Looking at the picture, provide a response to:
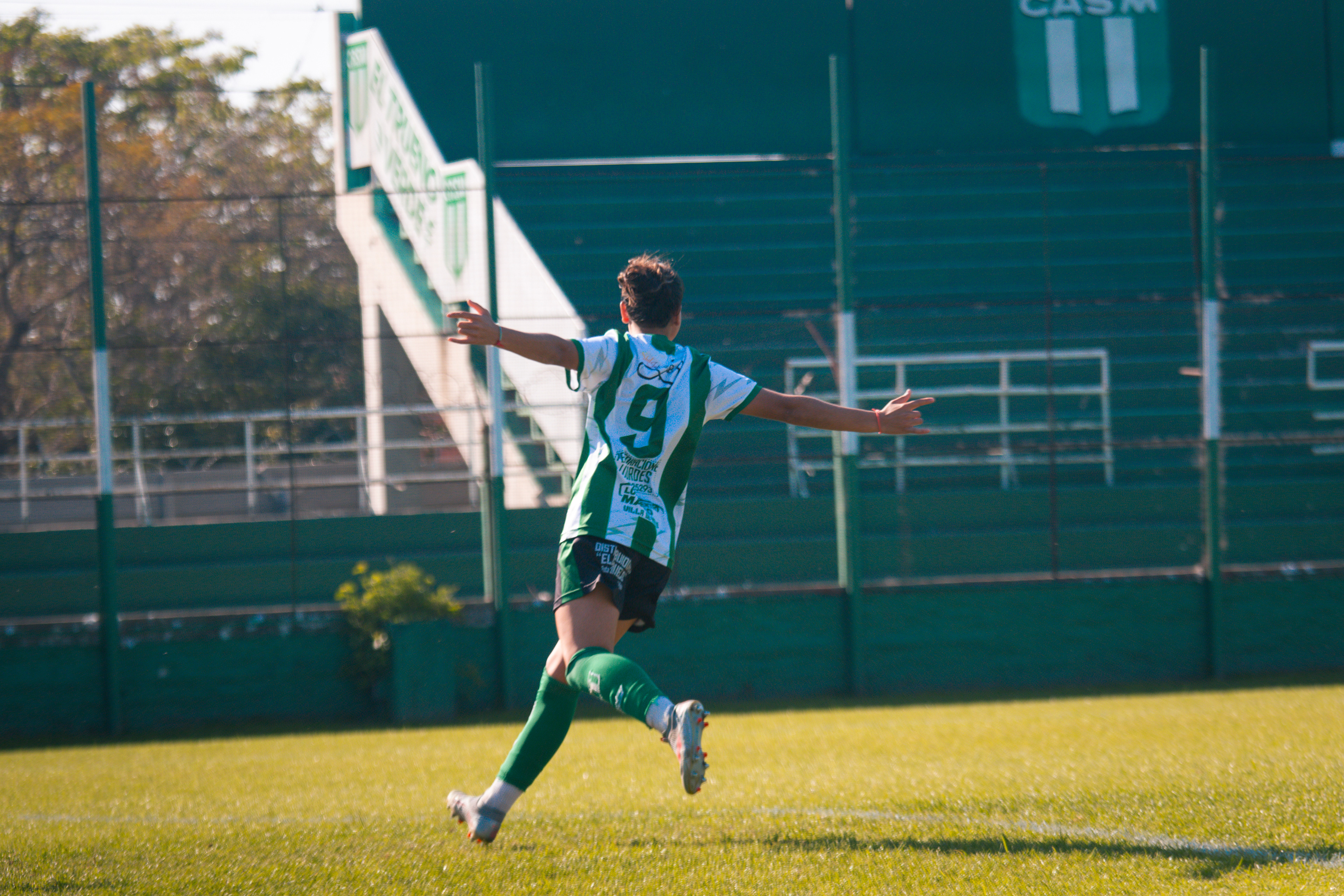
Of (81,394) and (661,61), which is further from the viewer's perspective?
(661,61)

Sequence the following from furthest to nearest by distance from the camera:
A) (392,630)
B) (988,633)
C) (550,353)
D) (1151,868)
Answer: (988,633), (392,630), (550,353), (1151,868)

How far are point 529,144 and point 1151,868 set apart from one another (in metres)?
13.9

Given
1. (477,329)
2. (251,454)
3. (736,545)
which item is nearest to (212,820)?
(477,329)

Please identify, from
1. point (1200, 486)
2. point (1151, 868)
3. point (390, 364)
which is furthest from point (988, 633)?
point (1151, 868)

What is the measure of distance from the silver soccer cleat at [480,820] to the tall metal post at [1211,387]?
6.93 m

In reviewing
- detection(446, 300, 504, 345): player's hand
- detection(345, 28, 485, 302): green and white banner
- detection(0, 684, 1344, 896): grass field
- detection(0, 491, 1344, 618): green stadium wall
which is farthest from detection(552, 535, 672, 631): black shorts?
detection(345, 28, 485, 302): green and white banner

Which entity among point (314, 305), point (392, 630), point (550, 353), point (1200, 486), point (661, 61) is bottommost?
point (392, 630)

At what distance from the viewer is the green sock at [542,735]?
374 centimetres

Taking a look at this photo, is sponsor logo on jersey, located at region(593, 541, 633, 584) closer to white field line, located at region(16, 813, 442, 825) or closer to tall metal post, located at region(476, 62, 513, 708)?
white field line, located at region(16, 813, 442, 825)

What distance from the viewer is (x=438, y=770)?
232 inches

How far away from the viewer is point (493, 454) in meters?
8.52

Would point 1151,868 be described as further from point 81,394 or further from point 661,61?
point 661,61

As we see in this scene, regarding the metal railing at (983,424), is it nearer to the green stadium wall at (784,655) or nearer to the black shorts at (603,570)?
the green stadium wall at (784,655)

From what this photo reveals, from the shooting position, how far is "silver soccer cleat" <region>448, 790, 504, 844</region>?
3695mm
